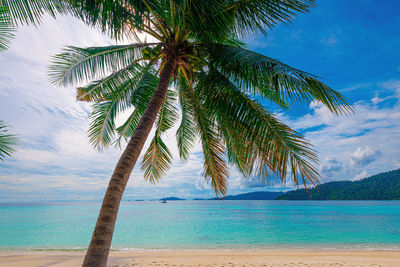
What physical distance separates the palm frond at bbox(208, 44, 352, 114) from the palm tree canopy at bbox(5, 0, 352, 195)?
2cm

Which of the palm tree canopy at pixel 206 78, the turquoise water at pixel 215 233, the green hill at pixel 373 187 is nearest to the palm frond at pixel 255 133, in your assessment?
the palm tree canopy at pixel 206 78

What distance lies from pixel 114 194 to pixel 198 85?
3.06m

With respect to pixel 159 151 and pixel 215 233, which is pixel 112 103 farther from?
pixel 215 233

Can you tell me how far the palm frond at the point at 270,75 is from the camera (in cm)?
381

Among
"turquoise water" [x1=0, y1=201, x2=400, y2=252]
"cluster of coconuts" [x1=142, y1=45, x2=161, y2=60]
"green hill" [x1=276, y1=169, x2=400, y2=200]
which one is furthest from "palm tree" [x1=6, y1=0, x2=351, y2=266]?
"green hill" [x1=276, y1=169, x2=400, y2=200]

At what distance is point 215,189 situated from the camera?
20.2 ft

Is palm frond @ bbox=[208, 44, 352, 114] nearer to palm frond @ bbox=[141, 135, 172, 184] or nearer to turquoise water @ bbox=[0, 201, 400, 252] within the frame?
palm frond @ bbox=[141, 135, 172, 184]

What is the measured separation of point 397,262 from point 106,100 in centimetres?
1104

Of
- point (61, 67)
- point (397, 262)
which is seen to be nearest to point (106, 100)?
point (61, 67)

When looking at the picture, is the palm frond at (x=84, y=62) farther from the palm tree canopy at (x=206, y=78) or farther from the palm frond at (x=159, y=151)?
the palm frond at (x=159, y=151)

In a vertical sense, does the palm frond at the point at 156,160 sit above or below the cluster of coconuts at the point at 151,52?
below

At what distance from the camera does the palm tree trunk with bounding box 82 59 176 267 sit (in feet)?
8.95

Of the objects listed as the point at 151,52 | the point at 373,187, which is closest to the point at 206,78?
the point at 151,52

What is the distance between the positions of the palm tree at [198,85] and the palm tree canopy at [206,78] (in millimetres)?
20
